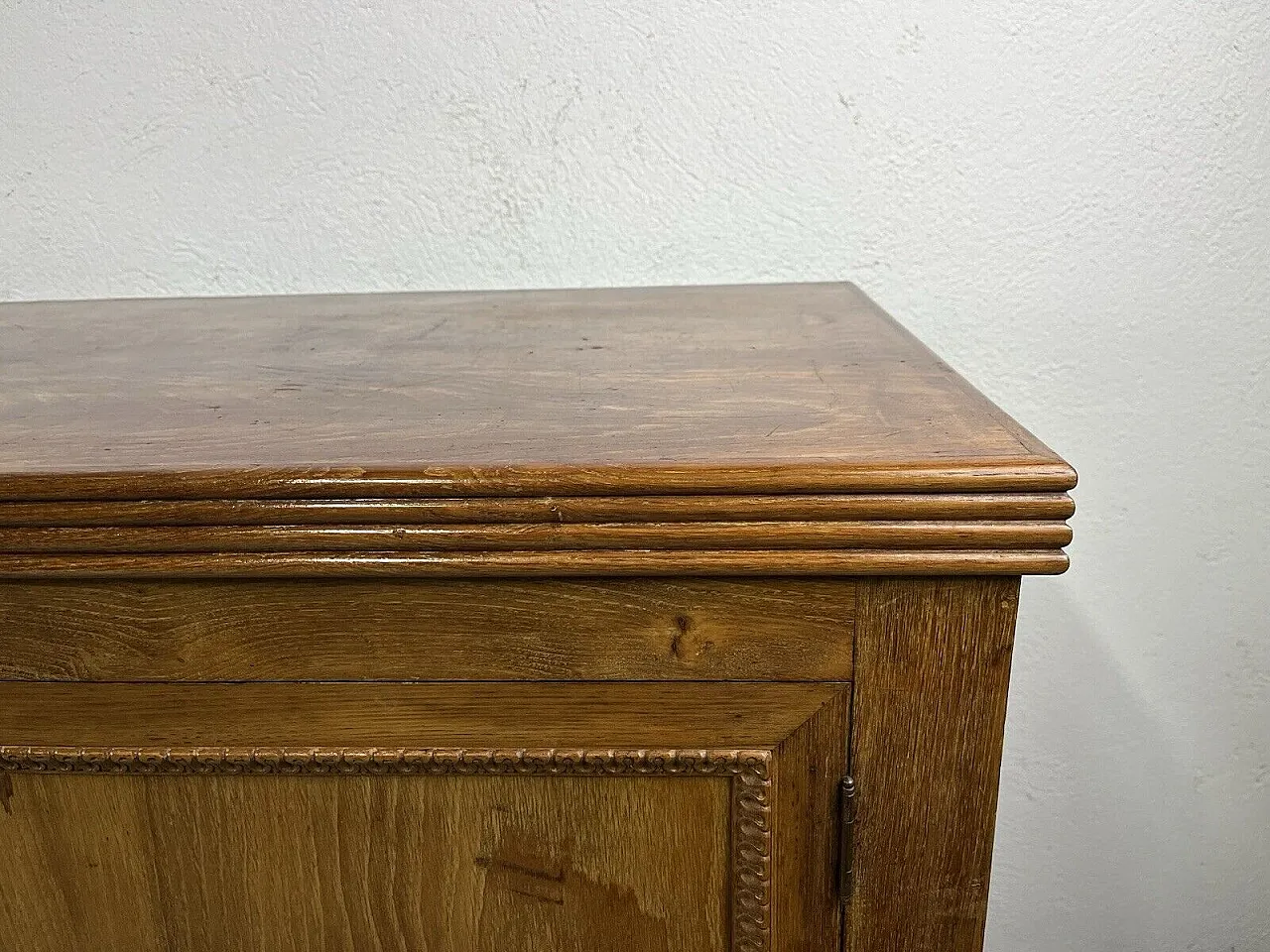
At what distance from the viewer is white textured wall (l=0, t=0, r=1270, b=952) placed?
88cm

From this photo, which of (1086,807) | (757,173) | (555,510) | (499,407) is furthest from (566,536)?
(1086,807)

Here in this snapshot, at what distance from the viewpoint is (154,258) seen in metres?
0.94

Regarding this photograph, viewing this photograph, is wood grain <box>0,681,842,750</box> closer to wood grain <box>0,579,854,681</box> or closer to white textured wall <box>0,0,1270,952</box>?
wood grain <box>0,579,854,681</box>

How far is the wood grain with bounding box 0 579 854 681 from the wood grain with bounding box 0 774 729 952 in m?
0.05

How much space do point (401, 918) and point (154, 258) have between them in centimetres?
69

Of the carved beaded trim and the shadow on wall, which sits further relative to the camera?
→ the shadow on wall

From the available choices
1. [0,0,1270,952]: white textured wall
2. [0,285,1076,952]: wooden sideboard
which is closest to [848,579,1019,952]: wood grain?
[0,285,1076,952]: wooden sideboard

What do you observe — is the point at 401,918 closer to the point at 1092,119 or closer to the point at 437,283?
the point at 437,283

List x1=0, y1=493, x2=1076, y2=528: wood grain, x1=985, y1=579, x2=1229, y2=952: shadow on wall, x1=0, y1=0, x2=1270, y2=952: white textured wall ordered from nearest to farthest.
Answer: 1. x1=0, y1=493, x2=1076, y2=528: wood grain
2. x1=0, y1=0, x2=1270, y2=952: white textured wall
3. x1=985, y1=579, x2=1229, y2=952: shadow on wall

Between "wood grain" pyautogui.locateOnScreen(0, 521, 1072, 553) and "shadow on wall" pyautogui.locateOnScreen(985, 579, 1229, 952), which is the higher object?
"wood grain" pyautogui.locateOnScreen(0, 521, 1072, 553)

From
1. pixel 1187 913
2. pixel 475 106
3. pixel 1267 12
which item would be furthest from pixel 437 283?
pixel 1187 913

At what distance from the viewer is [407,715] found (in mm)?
431

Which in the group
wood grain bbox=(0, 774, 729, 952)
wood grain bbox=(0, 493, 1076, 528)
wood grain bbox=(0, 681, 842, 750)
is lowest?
wood grain bbox=(0, 774, 729, 952)

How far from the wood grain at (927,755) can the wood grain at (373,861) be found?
0.21 feet
